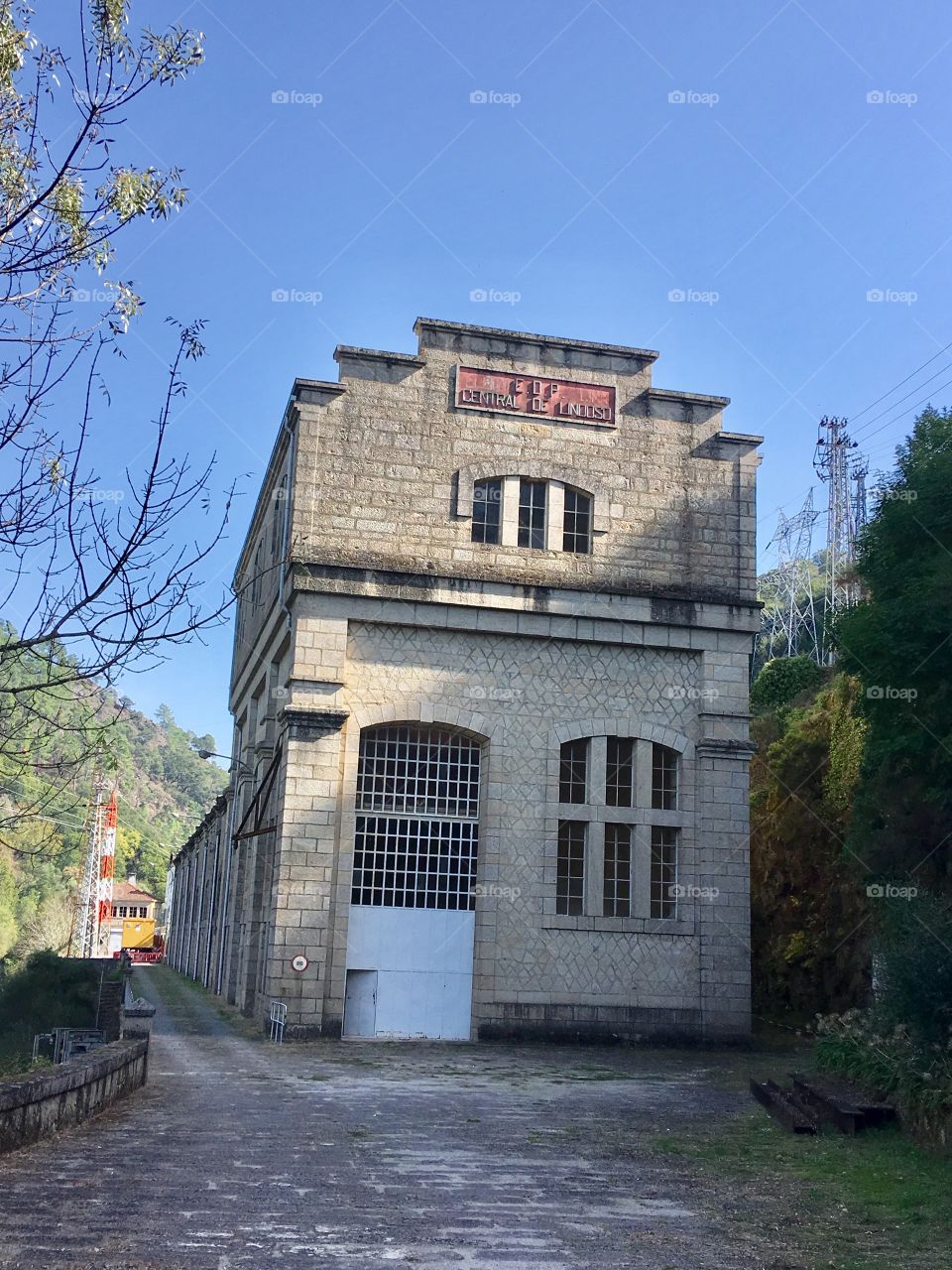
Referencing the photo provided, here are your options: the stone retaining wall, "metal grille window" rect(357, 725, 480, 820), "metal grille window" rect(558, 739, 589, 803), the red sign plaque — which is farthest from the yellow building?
the stone retaining wall

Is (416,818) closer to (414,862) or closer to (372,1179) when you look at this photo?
(414,862)

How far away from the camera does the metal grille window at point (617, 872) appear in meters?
20.7

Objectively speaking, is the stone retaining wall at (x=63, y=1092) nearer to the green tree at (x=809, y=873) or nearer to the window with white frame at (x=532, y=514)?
the window with white frame at (x=532, y=514)

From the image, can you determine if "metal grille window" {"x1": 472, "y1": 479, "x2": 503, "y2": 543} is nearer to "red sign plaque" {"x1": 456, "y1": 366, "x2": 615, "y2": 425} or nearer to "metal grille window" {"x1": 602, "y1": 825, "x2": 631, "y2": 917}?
"red sign plaque" {"x1": 456, "y1": 366, "x2": 615, "y2": 425}

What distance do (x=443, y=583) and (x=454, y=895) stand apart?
5139mm

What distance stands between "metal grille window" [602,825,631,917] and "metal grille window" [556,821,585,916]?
41cm

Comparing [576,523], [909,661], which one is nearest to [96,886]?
[576,523]

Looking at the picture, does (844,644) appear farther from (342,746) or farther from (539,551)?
(342,746)

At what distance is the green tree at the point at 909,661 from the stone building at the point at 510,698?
117 inches

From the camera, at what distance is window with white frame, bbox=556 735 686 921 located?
20.6m

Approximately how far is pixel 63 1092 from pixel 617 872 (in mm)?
12139

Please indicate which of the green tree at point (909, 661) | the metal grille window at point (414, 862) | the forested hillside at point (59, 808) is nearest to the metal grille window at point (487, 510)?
the metal grille window at point (414, 862)

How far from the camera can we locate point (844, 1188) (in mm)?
9078

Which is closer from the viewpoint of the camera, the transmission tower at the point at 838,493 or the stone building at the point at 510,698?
the stone building at the point at 510,698
